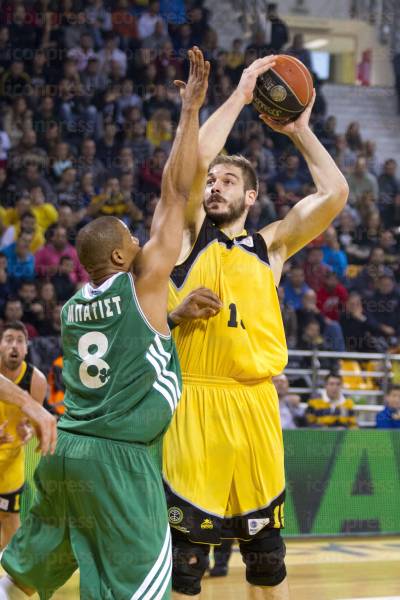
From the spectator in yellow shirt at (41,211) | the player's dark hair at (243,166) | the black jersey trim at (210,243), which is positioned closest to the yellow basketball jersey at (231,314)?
the black jersey trim at (210,243)

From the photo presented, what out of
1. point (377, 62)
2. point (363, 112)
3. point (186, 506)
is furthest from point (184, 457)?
point (377, 62)

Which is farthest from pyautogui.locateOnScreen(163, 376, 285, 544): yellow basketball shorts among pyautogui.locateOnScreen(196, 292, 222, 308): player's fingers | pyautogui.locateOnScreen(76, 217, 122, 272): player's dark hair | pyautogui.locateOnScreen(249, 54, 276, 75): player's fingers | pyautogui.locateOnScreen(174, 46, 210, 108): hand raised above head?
pyautogui.locateOnScreen(249, 54, 276, 75): player's fingers

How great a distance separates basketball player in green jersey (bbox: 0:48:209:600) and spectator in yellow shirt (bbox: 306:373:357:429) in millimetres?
7096

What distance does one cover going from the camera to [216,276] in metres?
4.79

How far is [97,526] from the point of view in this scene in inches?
143

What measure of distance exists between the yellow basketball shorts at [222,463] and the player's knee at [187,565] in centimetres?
7

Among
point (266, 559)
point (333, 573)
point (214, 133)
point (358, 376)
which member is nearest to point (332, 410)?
point (358, 376)

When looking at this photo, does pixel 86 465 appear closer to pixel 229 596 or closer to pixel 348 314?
pixel 229 596

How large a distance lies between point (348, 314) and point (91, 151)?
402cm

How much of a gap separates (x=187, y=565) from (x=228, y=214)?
67.5 inches

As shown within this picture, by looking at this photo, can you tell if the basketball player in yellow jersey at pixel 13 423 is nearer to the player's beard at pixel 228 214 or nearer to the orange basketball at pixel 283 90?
the player's beard at pixel 228 214

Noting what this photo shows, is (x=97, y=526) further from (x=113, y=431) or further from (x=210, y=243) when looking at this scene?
(x=210, y=243)

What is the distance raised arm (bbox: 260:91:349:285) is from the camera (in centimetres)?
509

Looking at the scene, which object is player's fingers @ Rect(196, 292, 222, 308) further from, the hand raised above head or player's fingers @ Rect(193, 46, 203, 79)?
player's fingers @ Rect(193, 46, 203, 79)
